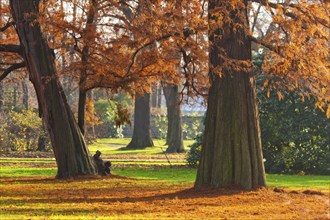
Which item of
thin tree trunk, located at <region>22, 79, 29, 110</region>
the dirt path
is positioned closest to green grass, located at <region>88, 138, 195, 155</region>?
thin tree trunk, located at <region>22, 79, 29, 110</region>

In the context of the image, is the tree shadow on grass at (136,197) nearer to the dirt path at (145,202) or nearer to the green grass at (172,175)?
the dirt path at (145,202)

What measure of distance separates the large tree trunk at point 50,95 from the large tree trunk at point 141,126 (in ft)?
74.2

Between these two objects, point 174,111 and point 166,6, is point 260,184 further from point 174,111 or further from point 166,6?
point 174,111

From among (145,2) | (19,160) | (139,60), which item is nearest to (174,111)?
(19,160)

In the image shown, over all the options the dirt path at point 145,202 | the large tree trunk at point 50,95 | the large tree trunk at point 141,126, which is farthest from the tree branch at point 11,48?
the large tree trunk at point 141,126

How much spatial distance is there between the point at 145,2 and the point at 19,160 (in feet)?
48.1

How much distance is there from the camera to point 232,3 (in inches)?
627

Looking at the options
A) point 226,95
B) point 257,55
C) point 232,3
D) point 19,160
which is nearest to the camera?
point 232,3

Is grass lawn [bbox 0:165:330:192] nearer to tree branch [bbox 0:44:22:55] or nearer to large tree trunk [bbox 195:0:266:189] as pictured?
large tree trunk [bbox 195:0:266:189]

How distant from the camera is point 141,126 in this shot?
4394 centimetres

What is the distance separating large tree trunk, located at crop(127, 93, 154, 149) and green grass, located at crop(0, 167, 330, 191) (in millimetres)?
16491

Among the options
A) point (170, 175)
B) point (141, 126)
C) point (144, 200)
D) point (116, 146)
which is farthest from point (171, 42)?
point (116, 146)

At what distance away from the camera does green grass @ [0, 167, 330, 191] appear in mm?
21766

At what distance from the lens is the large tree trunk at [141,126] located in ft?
144
